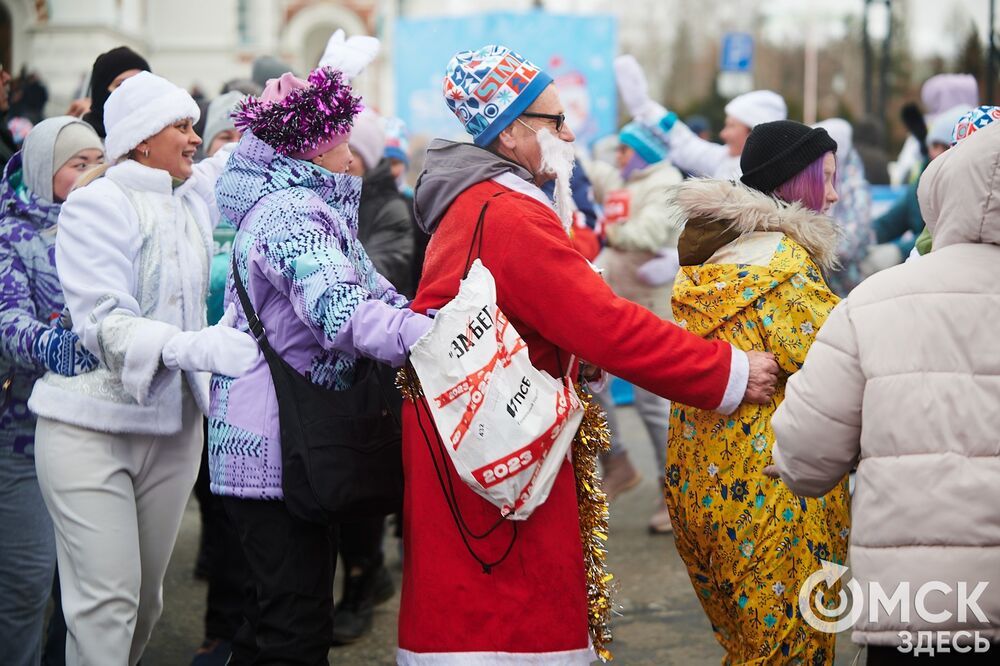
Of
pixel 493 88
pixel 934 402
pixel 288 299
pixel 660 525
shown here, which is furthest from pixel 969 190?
pixel 660 525

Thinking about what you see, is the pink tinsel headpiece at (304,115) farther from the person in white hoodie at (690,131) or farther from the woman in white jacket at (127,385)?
the person in white hoodie at (690,131)

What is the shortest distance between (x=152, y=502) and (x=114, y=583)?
13.3 inches

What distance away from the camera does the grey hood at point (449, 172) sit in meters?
3.38

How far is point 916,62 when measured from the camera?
50594 mm

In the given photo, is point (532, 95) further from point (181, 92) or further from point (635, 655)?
point (635, 655)

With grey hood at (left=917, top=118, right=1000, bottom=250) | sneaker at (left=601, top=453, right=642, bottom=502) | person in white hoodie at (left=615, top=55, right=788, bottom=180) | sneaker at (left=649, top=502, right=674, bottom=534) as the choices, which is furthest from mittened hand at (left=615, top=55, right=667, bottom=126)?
grey hood at (left=917, top=118, right=1000, bottom=250)

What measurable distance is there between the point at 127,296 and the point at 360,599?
2.42 metres

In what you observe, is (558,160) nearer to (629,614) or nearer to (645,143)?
(629,614)

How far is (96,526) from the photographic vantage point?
376cm

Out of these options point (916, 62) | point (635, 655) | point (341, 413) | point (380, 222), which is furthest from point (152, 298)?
point (916, 62)

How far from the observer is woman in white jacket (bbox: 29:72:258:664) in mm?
3684

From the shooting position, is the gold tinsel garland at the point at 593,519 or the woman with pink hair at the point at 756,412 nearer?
the woman with pink hair at the point at 756,412

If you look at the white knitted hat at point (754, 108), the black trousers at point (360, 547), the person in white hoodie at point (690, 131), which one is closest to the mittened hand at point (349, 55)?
the black trousers at point (360, 547)

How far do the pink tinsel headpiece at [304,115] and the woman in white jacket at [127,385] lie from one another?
0.57 metres
